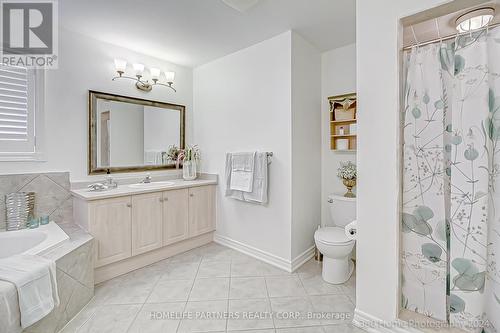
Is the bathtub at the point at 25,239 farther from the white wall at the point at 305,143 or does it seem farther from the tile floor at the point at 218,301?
the white wall at the point at 305,143

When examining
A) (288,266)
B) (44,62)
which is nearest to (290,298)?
(288,266)

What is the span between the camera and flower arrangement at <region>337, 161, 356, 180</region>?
2496mm

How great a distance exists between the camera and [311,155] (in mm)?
2688

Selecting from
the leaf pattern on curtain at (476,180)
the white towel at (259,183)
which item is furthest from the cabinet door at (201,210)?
the leaf pattern on curtain at (476,180)

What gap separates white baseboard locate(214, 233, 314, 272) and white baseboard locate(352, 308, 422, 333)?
823 millimetres

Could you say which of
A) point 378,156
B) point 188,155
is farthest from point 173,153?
point 378,156

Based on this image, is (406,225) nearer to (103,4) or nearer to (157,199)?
(157,199)

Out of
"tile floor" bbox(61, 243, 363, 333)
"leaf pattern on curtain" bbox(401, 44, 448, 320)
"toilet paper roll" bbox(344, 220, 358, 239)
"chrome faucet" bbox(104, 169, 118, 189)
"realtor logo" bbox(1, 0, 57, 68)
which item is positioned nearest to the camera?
"leaf pattern on curtain" bbox(401, 44, 448, 320)

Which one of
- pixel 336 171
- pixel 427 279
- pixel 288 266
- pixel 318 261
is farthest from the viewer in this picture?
pixel 336 171

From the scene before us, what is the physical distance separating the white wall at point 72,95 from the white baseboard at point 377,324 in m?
2.83

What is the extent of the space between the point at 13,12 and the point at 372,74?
2.93m

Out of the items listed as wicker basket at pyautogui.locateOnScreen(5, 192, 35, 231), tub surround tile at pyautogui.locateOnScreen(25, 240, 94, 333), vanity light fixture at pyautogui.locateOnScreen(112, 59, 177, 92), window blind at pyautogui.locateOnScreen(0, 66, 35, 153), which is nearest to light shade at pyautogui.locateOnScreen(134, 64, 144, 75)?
vanity light fixture at pyautogui.locateOnScreen(112, 59, 177, 92)

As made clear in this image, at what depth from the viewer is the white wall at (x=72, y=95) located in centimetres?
225

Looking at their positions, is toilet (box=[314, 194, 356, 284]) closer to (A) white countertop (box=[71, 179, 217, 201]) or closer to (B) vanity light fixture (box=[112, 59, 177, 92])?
(A) white countertop (box=[71, 179, 217, 201])
